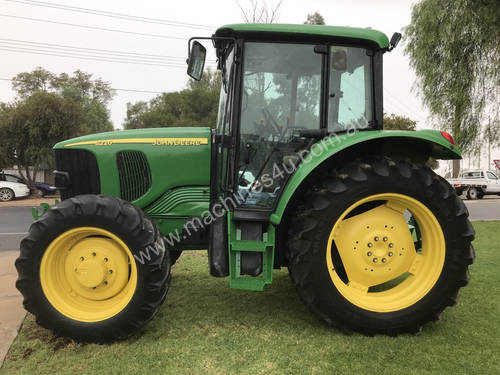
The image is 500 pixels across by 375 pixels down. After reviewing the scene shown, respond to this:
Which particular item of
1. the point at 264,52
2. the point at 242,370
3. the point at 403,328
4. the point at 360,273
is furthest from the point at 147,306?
the point at 264,52

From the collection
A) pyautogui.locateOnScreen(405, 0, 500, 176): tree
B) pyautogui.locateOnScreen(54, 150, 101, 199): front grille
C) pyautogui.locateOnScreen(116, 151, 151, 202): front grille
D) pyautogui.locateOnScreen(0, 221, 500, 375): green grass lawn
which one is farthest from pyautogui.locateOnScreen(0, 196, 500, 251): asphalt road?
pyautogui.locateOnScreen(0, 221, 500, 375): green grass lawn

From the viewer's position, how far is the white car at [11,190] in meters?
16.3

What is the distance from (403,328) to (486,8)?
895 centimetres

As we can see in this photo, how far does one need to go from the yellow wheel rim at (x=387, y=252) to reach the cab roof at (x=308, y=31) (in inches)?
47.0

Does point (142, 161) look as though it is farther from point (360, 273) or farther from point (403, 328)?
point (403, 328)

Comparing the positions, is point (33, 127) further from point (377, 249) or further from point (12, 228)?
point (377, 249)

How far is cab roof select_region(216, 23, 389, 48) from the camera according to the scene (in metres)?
2.70

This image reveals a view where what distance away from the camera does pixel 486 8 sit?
8609mm

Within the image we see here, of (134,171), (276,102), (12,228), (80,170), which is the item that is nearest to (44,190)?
(12,228)

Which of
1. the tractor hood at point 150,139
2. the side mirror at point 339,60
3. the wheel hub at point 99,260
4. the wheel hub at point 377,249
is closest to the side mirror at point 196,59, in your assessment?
the tractor hood at point 150,139

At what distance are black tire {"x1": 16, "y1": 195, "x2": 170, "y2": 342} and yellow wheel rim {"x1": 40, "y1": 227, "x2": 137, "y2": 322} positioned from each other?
0.04m

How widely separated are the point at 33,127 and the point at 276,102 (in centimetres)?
1840

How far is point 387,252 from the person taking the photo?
8.95ft

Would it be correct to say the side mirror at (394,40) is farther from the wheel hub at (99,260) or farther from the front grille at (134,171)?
the wheel hub at (99,260)
